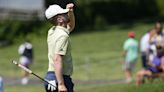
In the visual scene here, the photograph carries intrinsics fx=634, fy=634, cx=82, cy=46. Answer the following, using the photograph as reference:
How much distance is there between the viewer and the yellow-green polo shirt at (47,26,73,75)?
8.00 meters

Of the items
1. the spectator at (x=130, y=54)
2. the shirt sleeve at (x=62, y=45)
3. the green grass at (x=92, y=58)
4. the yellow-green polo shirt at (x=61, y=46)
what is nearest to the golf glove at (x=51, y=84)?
the yellow-green polo shirt at (x=61, y=46)

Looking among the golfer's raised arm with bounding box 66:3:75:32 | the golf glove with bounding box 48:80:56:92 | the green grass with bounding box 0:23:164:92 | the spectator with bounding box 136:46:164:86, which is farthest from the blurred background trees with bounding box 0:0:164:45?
the golf glove with bounding box 48:80:56:92

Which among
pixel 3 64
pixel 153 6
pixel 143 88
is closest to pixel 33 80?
pixel 3 64

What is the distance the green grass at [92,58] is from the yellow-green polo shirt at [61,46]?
5.15 metres

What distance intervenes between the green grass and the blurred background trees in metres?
1.00

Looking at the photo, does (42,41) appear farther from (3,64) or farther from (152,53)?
(152,53)

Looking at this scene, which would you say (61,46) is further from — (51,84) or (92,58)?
(92,58)

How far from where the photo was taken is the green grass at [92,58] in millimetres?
20538

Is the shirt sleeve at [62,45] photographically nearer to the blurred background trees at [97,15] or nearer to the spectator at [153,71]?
the spectator at [153,71]

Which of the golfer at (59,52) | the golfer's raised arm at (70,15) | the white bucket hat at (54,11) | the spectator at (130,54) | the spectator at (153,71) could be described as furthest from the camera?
the spectator at (130,54)

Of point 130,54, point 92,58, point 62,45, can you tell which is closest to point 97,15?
point 92,58

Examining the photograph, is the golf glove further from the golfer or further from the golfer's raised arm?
the golfer's raised arm

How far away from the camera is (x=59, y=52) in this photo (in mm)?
7973

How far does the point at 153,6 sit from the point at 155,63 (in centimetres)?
3609
